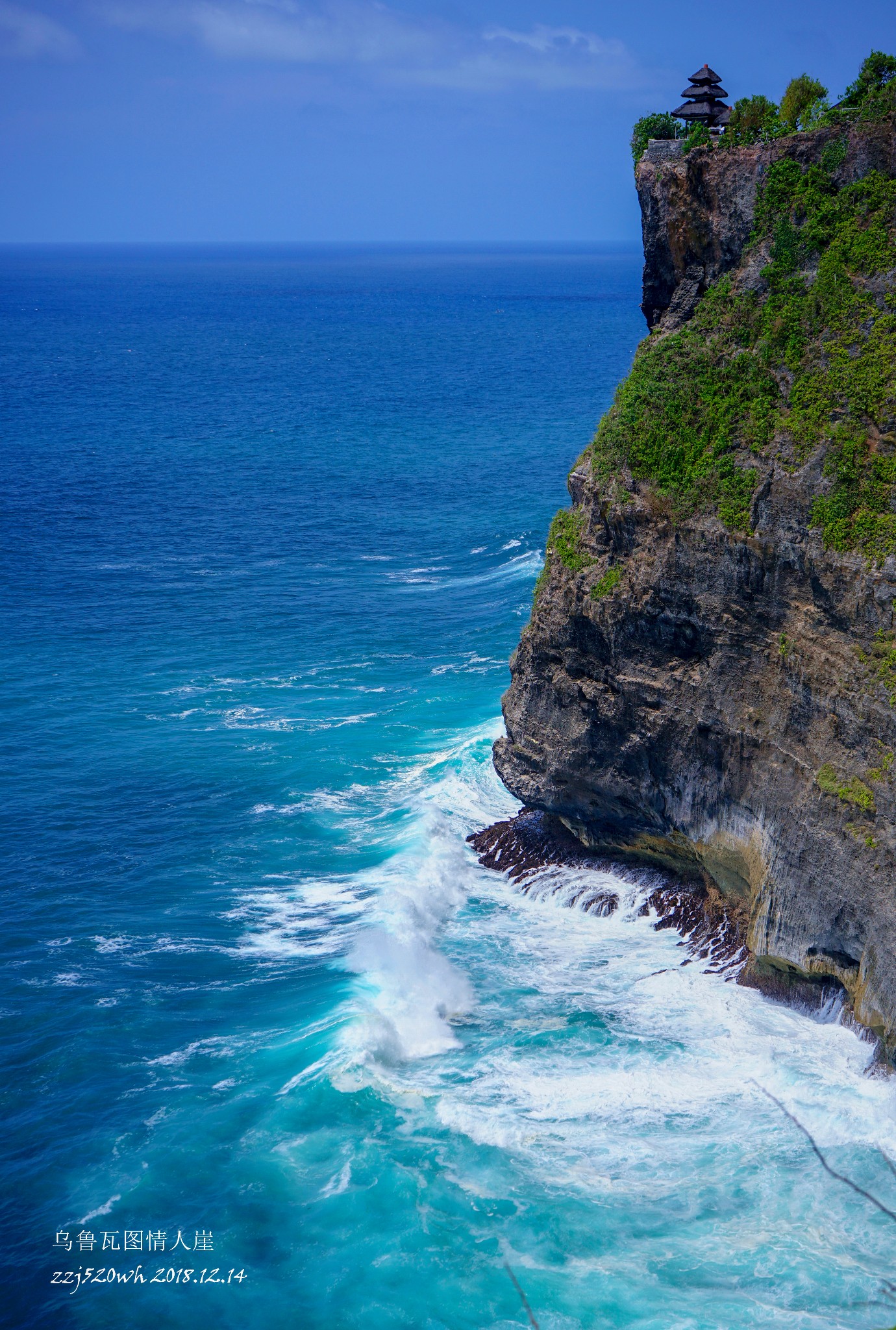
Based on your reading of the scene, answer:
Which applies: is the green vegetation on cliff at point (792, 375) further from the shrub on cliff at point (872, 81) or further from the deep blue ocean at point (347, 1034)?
the deep blue ocean at point (347, 1034)

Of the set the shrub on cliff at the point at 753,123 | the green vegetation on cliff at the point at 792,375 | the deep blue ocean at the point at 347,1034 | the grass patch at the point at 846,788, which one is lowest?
the deep blue ocean at the point at 347,1034

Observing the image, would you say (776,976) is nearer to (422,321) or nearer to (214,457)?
(214,457)

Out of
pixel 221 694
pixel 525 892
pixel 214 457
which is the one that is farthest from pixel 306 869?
pixel 214 457

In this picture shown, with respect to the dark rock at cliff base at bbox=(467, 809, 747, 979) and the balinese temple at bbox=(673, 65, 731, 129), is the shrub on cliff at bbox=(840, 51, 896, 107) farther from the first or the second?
the dark rock at cliff base at bbox=(467, 809, 747, 979)

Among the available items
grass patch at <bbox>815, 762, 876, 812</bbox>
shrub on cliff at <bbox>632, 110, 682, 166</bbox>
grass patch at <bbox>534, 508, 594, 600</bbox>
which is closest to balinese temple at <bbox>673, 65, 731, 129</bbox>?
shrub on cliff at <bbox>632, 110, 682, 166</bbox>

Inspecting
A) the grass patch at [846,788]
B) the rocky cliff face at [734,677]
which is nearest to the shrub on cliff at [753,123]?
the rocky cliff face at [734,677]
